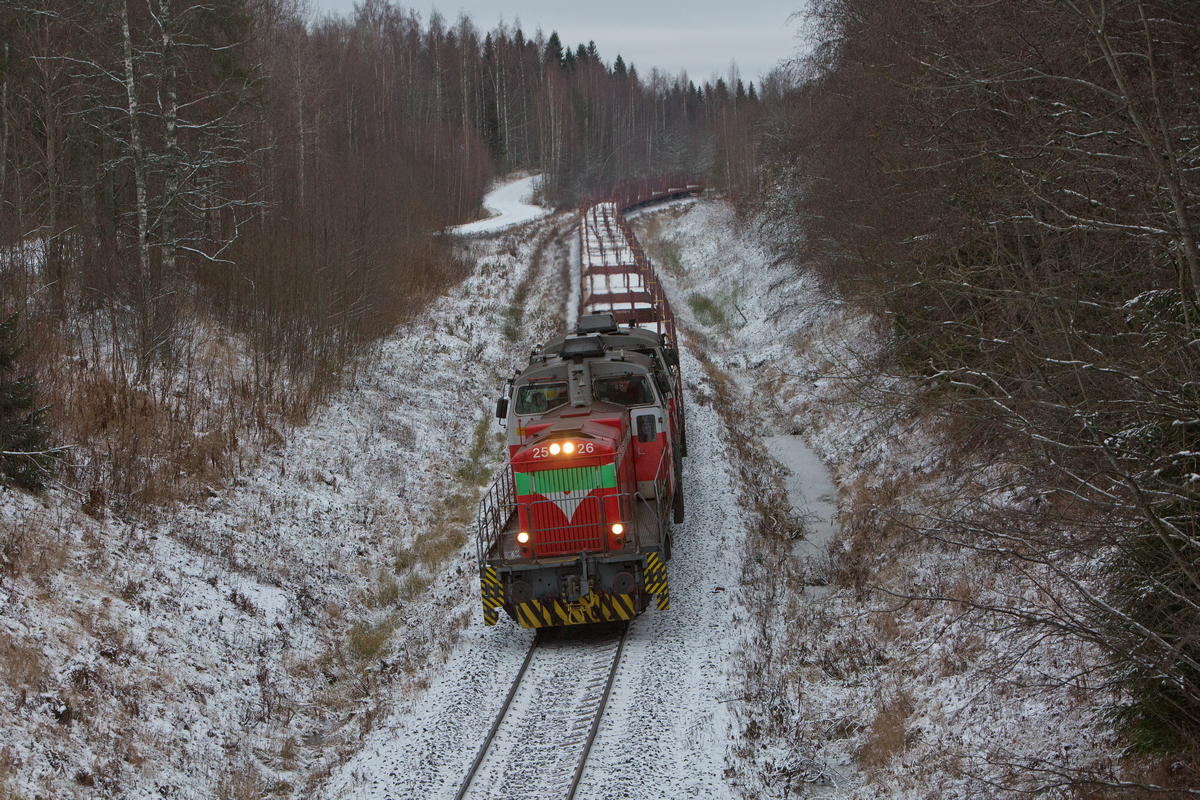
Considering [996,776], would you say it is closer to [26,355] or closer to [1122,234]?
[1122,234]

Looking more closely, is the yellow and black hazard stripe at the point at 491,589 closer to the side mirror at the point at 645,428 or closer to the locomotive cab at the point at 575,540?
the locomotive cab at the point at 575,540

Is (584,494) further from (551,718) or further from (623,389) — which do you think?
(551,718)

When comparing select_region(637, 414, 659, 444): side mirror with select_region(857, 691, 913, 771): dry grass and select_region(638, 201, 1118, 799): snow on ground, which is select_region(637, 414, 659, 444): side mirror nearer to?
select_region(638, 201, 1118, 799): snow on ground

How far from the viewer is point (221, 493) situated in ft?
42.3

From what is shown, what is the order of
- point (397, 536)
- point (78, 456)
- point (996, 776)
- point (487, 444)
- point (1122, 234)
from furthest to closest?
point (487, 444) → point (397, 536) → point (78, 456) → point (996, 776) → point (1122, 234)

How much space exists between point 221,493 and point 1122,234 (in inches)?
473

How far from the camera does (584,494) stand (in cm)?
1020

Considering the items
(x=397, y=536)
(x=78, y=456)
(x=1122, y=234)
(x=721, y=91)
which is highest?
(x=721, y=91)

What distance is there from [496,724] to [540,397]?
5.05m

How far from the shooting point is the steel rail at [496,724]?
7.30 metres

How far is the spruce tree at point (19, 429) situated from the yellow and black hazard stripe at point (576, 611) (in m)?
5.58

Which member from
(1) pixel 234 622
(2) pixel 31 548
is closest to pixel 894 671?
(1) pixel 234 622

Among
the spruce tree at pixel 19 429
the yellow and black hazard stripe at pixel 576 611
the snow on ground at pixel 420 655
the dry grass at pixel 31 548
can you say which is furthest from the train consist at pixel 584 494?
the spruce tree at pixel 19 429

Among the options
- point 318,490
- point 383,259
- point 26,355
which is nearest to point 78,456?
point 26,355
